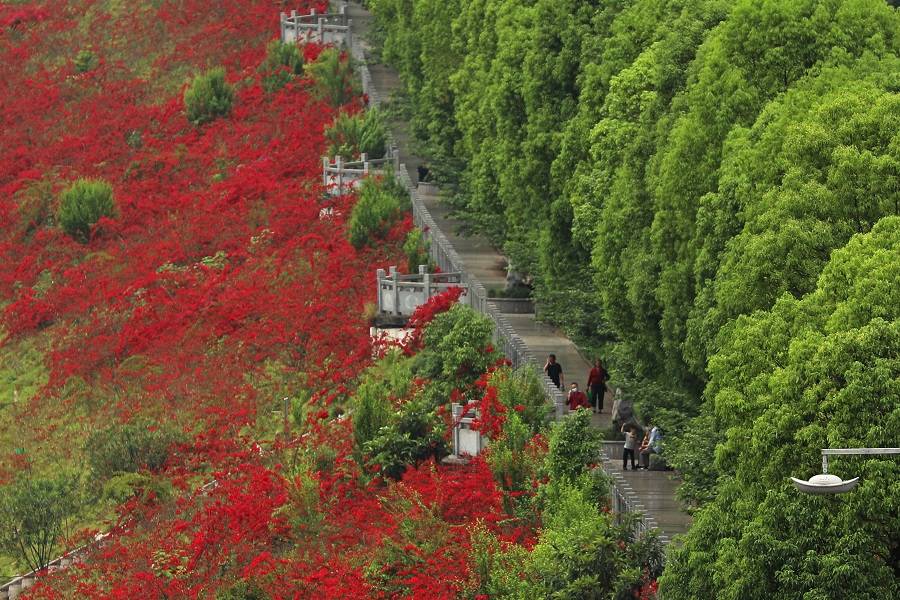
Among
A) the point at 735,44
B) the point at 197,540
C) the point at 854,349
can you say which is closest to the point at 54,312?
the point at 197,540

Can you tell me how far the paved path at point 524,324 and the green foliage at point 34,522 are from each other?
11.9 meters

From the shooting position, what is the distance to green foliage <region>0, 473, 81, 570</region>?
6147 cm

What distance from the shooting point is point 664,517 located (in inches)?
2042

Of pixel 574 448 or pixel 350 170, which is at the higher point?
pixel 574 448

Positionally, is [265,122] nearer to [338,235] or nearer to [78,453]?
[338,235]

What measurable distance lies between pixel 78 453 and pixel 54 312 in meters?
12.3

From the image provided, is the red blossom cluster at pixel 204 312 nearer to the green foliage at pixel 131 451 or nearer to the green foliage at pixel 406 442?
the green foliage at pixel 131 451

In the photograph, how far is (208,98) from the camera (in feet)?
309

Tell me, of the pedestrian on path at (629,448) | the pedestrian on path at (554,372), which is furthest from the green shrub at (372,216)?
the pedestrian on path at (629,448)

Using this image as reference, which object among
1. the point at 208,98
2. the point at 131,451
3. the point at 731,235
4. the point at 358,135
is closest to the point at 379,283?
the point at 131,451

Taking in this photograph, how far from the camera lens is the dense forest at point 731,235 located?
4116 cm

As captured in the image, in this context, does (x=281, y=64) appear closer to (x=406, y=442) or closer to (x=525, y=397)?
(x=406, y=442)

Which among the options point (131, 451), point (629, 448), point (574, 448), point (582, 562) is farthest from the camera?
point (131, 451)

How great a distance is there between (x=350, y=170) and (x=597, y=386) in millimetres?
23672
